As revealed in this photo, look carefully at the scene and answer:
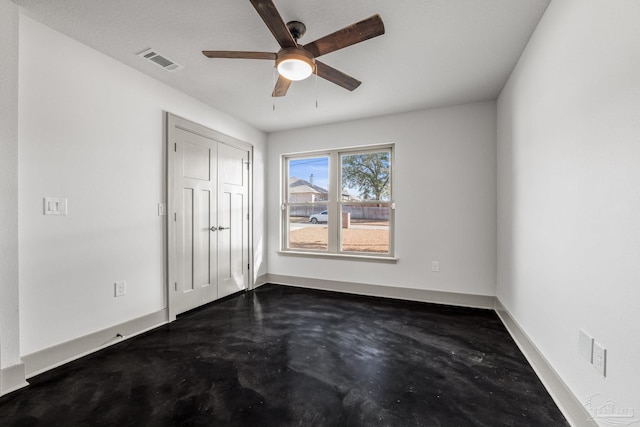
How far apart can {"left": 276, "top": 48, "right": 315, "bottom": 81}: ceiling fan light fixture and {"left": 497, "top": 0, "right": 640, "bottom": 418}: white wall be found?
1505mm

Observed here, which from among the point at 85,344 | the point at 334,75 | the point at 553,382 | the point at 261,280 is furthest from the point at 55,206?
the point at 553,382

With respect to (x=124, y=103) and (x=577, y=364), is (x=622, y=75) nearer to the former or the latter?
(x=577, y=364)

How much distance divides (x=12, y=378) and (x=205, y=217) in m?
2.01

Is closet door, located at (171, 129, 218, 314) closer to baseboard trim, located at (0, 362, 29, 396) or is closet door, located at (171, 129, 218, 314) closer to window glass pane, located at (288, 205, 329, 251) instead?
baseboard trim, located at (0, 362, 29, 396)

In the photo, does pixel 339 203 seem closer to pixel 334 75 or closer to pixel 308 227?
pixel 308 227

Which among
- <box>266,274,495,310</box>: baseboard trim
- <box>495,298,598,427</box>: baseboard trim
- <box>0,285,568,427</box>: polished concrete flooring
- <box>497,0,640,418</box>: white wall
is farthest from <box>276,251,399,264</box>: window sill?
<box>497,0,640,418</box>: white wall

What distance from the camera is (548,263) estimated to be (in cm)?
188

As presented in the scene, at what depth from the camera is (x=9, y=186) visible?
1808mm

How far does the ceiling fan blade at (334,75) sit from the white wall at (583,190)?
4.35ft

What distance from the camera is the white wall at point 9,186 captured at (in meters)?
1.77

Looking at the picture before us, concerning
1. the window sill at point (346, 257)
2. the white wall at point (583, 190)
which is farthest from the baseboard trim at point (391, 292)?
the white wall at point (583, 190)

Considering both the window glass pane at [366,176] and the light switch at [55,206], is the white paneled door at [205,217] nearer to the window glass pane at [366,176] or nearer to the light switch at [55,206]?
the light switch at [55,206]

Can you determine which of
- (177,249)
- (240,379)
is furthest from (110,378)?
(177,249)

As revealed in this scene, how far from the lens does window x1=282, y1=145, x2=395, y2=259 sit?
3975 mm
